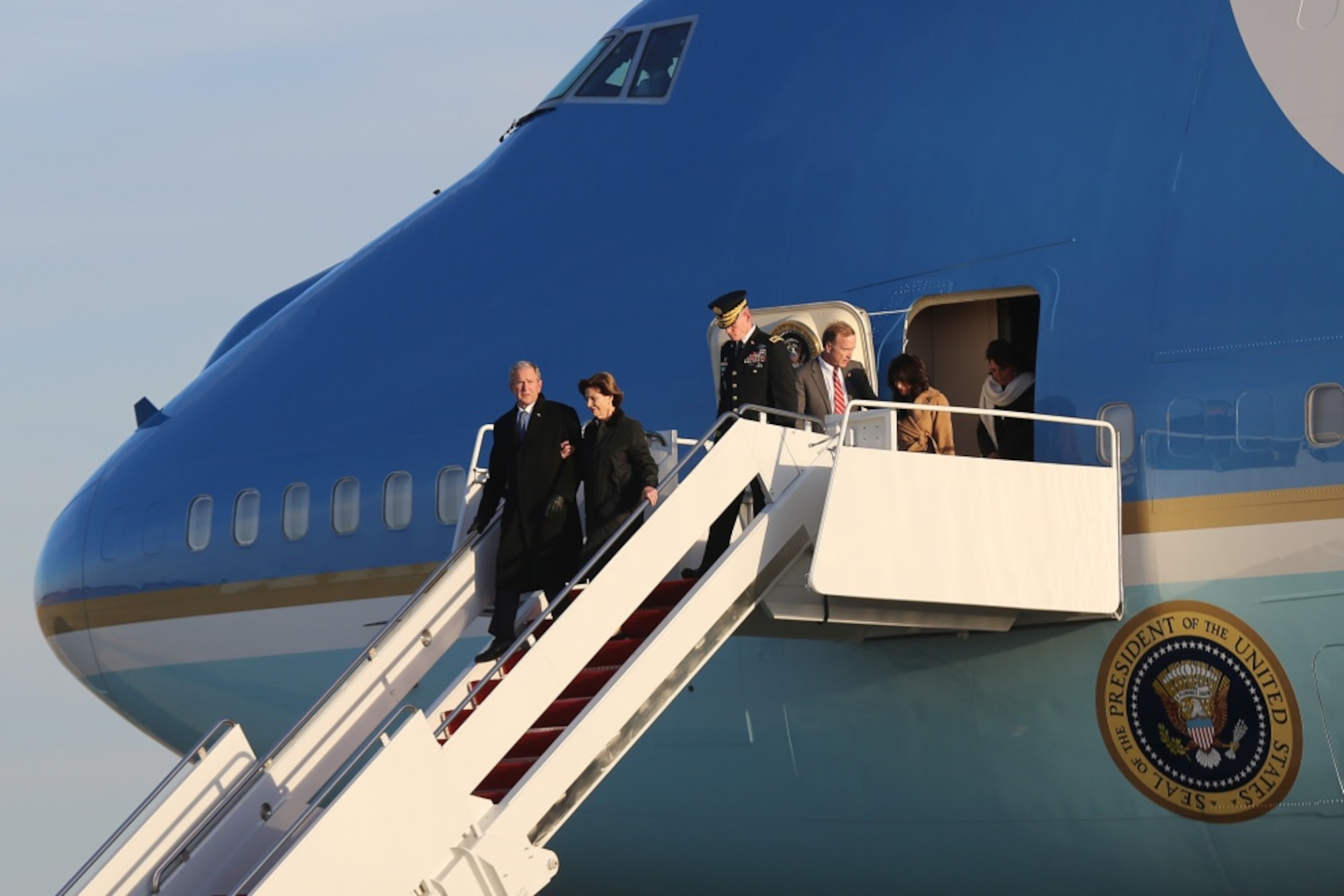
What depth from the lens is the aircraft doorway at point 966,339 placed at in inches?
494

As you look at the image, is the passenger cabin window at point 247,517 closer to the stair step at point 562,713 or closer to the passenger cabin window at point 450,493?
the passenger cabin window at point 450,493

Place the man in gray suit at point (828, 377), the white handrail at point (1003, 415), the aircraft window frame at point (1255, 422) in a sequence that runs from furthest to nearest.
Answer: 1. the man in gray suit at point (828, 377)
2. the aircraft window frame at point (1255, 422)
3. the white handrail at point (1003, 415)

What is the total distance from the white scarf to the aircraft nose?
9.23m

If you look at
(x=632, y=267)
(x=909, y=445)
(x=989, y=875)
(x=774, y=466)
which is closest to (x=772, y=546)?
(x=774, y=466)

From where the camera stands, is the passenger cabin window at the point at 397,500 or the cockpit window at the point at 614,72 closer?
the passenger cabin window at the point at 397,500

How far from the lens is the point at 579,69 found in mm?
15430

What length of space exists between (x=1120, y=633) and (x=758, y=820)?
292 cm

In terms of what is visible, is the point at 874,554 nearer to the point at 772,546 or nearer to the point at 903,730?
the point at 772,546

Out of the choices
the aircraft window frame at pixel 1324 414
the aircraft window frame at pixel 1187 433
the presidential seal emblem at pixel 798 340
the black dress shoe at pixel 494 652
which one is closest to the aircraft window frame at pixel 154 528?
the black dress shoe at pixel 494 652

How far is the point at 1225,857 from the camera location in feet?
35.0

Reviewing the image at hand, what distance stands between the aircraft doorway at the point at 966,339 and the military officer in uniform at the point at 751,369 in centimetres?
141

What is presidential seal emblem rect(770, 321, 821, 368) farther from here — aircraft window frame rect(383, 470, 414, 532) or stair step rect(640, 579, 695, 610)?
aircraft window frame rect(383, 470, 414, 532)

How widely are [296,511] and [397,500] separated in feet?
3.82

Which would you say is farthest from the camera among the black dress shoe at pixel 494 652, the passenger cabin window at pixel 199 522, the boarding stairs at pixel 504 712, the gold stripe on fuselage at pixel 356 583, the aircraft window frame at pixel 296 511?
the passenger cabin window at pixel 199 522
